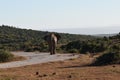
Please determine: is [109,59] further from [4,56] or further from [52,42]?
[52,42]

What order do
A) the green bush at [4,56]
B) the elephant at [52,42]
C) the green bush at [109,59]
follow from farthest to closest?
the elephant at [52,42] < the green bush at [4,56] < the green bush at [109,59]

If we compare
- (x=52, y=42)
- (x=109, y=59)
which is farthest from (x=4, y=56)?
(x=109, y=59)

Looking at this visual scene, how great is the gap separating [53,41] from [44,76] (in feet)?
74.2

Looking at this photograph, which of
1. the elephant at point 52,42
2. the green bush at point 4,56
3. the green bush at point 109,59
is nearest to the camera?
the green bush at point 109,59

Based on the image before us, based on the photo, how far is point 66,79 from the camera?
20.0 meters

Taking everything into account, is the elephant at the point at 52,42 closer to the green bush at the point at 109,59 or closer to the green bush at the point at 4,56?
the green bush at the point at 4,56

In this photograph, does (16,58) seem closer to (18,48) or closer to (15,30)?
(18,48)

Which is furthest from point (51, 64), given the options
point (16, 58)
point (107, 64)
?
point (16, 58)

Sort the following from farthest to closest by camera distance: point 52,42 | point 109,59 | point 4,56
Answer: point 52,42
point 4,56
point 109,59

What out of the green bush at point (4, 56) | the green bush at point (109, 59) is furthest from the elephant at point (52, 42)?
the green bush at point (109, 59)

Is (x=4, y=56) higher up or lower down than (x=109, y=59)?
lower down

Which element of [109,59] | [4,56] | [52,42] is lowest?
[4,56]

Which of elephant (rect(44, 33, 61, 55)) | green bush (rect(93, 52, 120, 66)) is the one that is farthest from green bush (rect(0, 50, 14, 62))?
green bush (rect(93, 52, 120, 66))

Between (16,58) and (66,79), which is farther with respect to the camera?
(16,58)
